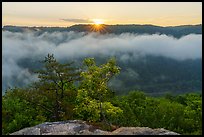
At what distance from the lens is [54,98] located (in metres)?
39.4

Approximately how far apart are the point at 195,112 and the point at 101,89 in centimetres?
1721

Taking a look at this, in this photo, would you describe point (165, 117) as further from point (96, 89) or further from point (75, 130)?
point (75, 130)

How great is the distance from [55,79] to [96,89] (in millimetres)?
5991

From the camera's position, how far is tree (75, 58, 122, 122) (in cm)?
3353

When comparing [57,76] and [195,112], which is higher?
[57,76]

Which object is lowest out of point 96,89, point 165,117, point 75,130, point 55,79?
point 165,117

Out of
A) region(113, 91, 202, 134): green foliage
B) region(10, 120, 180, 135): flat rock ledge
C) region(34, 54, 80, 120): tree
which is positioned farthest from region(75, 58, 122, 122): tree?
region(113, 91, 202, 134): green foliage

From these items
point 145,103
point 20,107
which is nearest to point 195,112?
point 145,103

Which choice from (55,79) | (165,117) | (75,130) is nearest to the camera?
(75,130)

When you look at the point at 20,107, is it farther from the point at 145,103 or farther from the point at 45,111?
the point at 145,103

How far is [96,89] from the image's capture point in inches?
1339

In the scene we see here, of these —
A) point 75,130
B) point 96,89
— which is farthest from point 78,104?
point 75,130

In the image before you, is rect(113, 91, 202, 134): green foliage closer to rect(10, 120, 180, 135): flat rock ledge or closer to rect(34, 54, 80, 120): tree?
rect(34, 54, 80, 120): tree

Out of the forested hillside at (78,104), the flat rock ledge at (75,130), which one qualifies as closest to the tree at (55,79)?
the forested hillside at (78,104)
